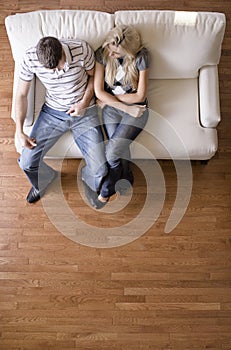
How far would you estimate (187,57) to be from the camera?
7.16ft

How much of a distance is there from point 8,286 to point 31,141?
73 cm

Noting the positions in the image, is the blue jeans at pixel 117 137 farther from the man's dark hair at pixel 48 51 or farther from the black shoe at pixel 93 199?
the man's dark hair at pixel 48 51

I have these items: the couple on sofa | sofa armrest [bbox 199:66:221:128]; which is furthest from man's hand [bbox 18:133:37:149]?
sofa armrest [bbox 199:66:221:128]

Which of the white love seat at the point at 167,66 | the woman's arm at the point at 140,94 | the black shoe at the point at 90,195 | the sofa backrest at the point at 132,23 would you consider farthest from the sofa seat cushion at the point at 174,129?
the black shoe at the point at 90,195

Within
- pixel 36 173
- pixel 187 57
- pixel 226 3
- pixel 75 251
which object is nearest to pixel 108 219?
pixel 75 251

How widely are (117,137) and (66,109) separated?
0.87 feet

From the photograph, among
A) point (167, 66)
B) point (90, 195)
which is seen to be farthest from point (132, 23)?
point (90, 195)

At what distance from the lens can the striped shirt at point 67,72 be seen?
2.04 meters

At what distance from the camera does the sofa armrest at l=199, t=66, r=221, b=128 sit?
2201 mm

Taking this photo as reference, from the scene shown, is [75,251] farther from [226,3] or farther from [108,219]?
[226,3]

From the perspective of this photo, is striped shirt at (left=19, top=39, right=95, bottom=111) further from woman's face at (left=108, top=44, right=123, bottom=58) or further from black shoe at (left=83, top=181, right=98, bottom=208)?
black shoe at (left=83, top=181, right=98, bottom=208)

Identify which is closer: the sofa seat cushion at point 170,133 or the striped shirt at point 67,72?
the striped shirt at point 67,72

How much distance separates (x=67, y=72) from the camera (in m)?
2.07

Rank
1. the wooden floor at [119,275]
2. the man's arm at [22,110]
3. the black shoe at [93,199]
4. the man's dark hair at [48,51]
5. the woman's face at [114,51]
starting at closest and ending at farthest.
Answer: the man's dark hair at [48,51], the woman's face at [114,51], the man's arm at [22,110], the wooden floor at [119,275], the black shoe at [93,199]
